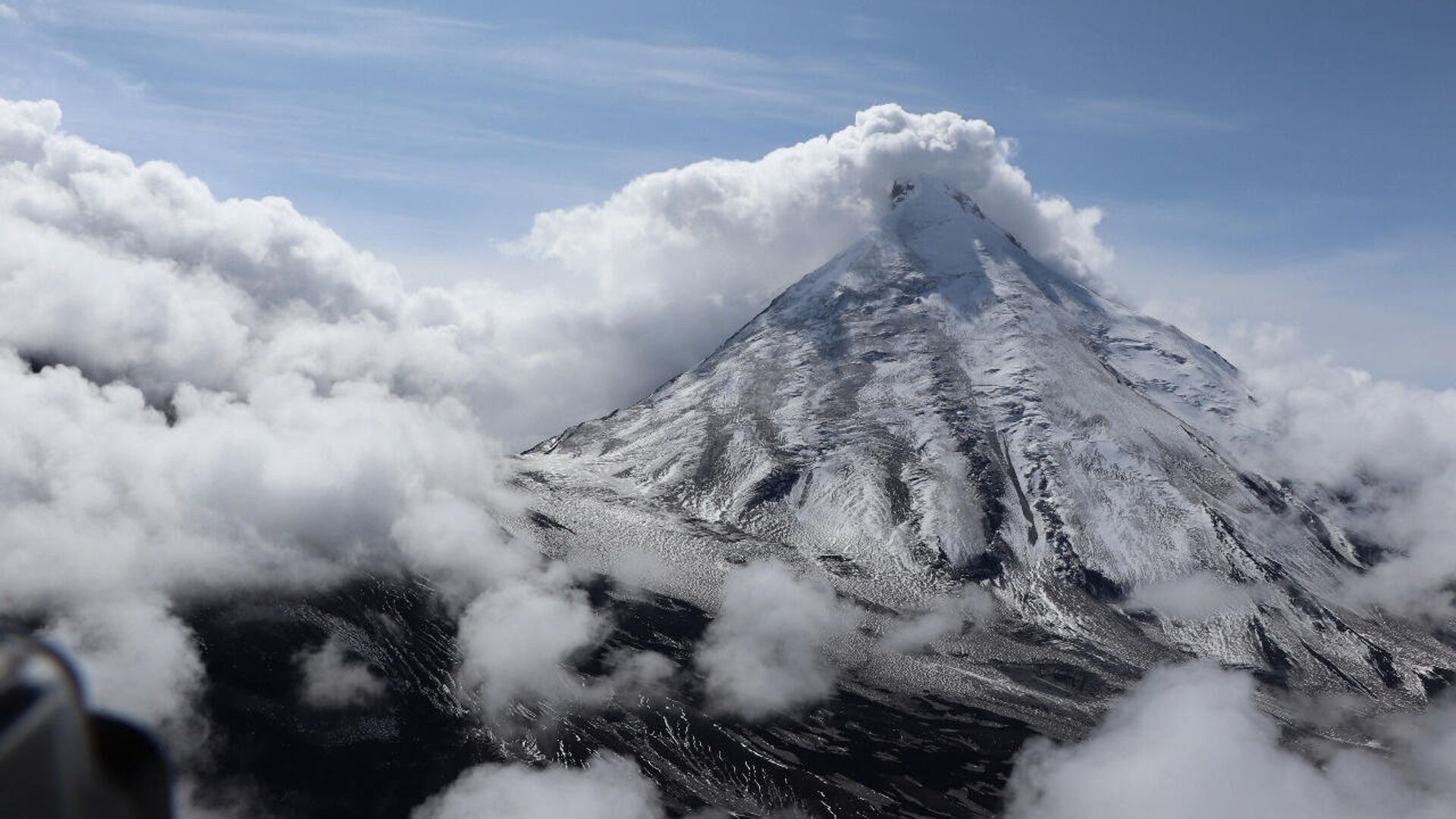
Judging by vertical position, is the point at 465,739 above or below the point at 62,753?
below

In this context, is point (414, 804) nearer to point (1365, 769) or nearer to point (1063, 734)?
point (1063, 734)

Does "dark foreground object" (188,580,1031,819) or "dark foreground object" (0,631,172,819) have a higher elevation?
"dark foreground object" (0,631,172,819)

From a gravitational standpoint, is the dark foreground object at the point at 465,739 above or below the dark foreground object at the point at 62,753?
below

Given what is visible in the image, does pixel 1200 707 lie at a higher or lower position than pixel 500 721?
higher

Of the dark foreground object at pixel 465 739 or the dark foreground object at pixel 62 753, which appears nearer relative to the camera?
the dark foreground object at pixel 62 753

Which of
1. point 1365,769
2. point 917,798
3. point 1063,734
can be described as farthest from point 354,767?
point 1365,769

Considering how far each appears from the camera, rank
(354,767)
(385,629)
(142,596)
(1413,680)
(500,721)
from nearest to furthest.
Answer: (354,767) < (500,721) < (142,596) < (385,629) < (1413,680)

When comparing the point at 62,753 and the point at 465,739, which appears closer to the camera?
the point at 62,753

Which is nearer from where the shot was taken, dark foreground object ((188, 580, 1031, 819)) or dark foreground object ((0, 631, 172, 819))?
dark foreground object ((0, 631, 172, 819))
